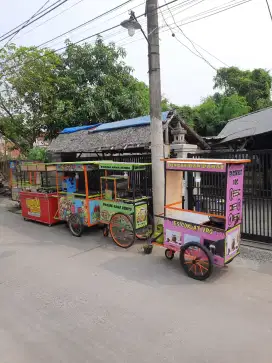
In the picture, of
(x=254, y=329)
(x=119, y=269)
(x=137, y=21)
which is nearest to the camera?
(x=254, y=329)

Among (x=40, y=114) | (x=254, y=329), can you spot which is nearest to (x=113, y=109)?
(x=40, y=114)

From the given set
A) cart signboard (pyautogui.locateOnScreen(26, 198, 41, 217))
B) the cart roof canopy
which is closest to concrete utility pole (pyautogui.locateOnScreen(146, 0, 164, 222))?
the cart roof canopy

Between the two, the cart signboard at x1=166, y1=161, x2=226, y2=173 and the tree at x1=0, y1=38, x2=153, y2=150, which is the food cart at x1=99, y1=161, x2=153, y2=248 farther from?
the tree at x1=0, y1=38, x2=153, y2=150

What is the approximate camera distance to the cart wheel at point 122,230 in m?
6.65

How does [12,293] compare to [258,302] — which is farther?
[12,293]

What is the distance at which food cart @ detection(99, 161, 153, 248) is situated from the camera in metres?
6.62

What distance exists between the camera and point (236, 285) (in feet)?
15.5

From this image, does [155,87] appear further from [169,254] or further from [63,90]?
[63,90]

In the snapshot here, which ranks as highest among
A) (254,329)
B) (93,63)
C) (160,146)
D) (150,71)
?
(93,63)

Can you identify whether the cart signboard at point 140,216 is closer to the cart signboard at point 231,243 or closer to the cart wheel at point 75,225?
the cart wheel at point 75,225

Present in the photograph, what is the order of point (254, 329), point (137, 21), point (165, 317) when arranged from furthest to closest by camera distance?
1. point (137, 21)
2. point (165, 317)
3. point (254, 329)

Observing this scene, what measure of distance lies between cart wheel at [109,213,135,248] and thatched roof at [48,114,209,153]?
2562mm

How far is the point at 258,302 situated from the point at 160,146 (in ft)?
13.6

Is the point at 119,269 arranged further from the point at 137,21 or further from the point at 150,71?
the point at 137,21
